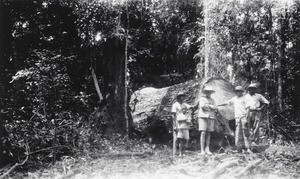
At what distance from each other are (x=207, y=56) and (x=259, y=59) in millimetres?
4520

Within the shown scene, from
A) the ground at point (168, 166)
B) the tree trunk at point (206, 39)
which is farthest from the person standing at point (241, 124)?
the tree trunk at point (206, 39)

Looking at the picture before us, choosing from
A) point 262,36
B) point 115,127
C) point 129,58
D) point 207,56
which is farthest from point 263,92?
point 115,127

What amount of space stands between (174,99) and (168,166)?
380 cm

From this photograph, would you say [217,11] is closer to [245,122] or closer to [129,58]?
[129,58]

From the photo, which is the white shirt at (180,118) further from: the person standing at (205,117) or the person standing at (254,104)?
the person standing at (254,104)

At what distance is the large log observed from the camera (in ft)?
32.5

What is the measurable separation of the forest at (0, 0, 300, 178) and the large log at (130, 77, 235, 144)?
239 mm

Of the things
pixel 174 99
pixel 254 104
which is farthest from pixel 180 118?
pixel 174 99

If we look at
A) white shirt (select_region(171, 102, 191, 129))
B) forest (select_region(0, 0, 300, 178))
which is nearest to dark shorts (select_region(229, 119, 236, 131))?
forest (select_region(0, 0, 300, 178))

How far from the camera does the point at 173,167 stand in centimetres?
725

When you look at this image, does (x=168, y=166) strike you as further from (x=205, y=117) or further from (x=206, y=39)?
(x=206, y=39)

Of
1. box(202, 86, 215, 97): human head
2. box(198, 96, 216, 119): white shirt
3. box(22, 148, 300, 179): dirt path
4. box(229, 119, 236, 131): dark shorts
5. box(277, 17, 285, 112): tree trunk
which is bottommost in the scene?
box(22, 148, 300, 179): dirt path

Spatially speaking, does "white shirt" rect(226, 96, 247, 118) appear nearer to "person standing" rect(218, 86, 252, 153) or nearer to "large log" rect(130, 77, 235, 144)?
"person standing" rect(218, 86, 252, 153)

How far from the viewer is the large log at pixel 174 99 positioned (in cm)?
991
